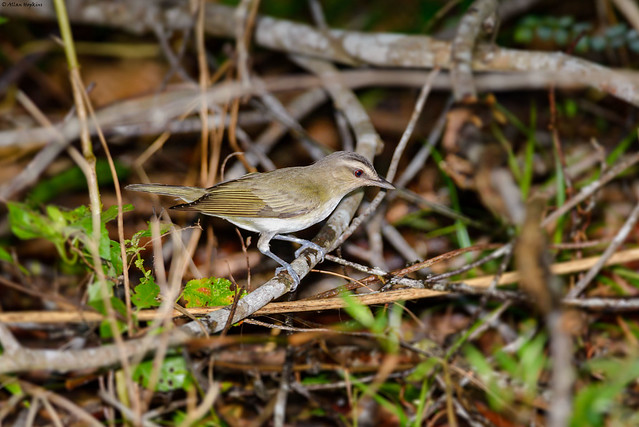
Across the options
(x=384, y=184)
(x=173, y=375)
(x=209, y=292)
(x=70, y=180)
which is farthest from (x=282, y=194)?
(x=70, y=180)

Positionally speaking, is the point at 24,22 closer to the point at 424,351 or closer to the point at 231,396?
the point at 231,396

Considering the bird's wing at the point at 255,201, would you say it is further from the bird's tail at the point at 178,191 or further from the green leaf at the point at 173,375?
the green leaf at the point at 173,375

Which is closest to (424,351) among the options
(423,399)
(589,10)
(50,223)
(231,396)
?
(423,399)

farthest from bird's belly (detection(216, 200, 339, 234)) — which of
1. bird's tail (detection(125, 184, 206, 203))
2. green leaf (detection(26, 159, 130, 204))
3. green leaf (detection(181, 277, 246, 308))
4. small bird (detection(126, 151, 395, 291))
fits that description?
green leaf (detection(26, 159, 130, 204))

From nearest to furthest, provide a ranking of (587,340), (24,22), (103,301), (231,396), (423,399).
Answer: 1. (103,301)
2. (423,399)
3. (231,396)
4. (587,340)
5. (24,22)

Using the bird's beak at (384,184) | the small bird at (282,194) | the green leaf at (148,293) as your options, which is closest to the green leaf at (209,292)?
the green leaf at (148,293)

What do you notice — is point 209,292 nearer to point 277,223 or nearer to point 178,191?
point 277,223

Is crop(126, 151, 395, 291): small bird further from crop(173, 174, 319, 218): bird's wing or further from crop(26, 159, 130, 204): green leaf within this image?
crop(26, 159, 130, 204): green leaf
